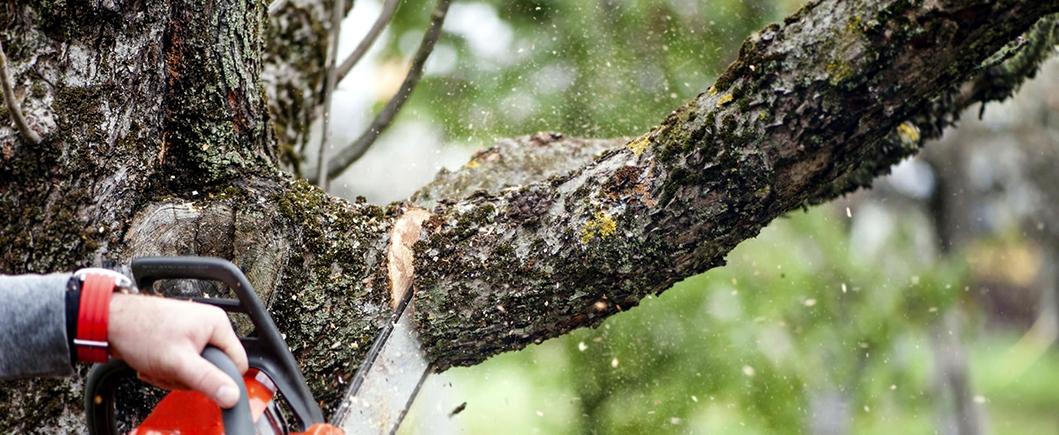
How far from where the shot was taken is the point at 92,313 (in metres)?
0.85

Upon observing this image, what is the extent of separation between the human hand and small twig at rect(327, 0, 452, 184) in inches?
73.6

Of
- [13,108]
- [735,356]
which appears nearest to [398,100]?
[13,108]

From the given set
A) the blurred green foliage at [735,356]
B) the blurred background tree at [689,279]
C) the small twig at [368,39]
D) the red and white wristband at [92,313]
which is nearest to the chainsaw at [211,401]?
the red and white wristband at [92,313]

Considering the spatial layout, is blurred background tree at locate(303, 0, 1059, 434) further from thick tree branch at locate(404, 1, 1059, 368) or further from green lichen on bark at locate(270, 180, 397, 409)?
thick tree branch at locate(404, 1, 1059, 368)

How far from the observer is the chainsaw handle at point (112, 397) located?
862 millimetres

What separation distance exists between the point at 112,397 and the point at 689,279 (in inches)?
137

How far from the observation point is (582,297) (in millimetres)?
1377

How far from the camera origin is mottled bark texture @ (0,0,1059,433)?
1095 millimetres

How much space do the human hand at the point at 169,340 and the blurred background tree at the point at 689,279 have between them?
1035mm

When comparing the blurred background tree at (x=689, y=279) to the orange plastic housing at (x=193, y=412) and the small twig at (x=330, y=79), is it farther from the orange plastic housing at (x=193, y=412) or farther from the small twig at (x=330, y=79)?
the orange plastic housing at (x=193, y=412)

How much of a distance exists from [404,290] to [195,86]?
1.98ft

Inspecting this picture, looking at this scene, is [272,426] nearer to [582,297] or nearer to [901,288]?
[582,297]

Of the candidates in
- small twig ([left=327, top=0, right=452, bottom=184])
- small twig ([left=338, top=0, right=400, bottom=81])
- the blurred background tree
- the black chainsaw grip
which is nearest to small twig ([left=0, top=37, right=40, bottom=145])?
the black chainsaw grip

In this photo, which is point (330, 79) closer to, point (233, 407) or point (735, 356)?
point (233, 407)
